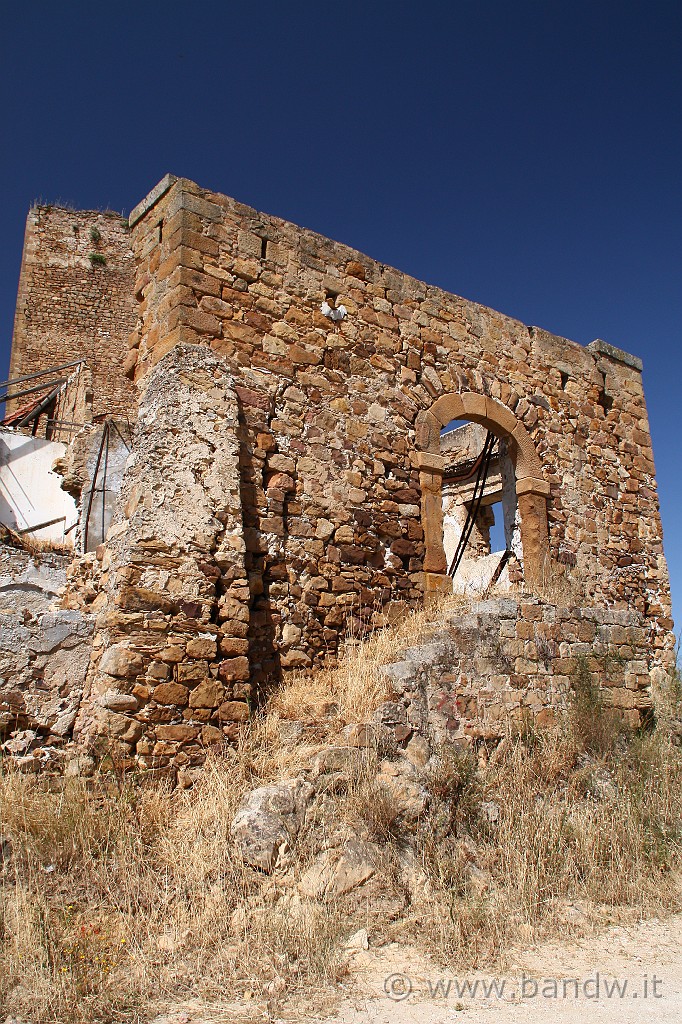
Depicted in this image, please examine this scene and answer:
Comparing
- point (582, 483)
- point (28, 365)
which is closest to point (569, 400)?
point (582, 483)

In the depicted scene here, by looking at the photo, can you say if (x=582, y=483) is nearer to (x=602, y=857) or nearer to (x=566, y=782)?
(x=566, y=782)

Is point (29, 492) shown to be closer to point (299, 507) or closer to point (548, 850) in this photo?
point (299, 507)

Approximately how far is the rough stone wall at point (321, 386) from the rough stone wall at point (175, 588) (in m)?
0.47

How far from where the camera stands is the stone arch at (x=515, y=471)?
7043 mm

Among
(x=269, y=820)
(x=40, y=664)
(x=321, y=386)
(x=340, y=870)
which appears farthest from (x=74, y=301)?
(x=340, y=870)

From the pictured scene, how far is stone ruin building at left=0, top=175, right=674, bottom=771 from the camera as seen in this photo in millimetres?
4719

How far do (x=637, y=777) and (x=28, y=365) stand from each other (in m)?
17.7

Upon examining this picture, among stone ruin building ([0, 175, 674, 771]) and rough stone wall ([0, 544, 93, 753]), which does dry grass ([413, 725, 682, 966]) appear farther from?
rough stone wall ([0, 544, 93, 753])

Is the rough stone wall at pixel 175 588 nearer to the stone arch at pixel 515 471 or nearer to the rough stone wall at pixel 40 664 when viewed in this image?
the rough stone wall at pixel 40 664

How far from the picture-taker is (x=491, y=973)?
3262mm

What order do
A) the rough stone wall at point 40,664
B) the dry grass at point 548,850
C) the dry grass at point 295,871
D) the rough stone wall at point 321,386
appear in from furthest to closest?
1. the rough stone wall at point 321,386
2. the rough stone wall at point 40,664
3. the dry grass at point 548,850
4. the dry grass at point 295,871

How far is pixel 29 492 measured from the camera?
14289mm

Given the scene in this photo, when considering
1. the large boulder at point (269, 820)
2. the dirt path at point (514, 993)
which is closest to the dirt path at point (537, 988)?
the dirt path at point (514, 993)

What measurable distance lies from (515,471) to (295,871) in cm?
552
